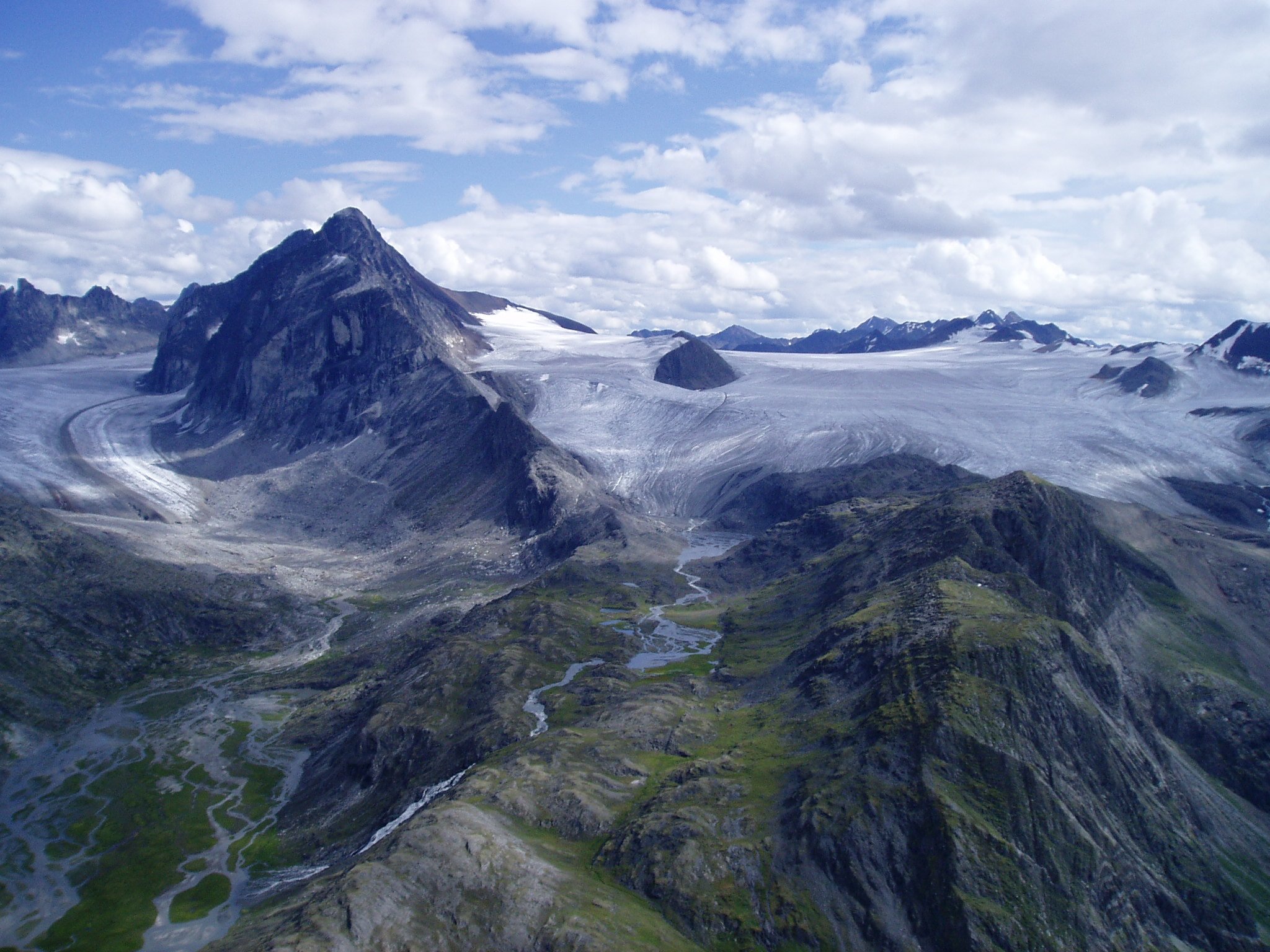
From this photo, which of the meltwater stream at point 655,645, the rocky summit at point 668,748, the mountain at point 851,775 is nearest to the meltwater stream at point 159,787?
the rocky summit at point 668,748

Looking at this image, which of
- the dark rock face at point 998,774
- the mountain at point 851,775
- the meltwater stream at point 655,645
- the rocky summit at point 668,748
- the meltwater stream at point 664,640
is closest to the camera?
the mountain at point 851,775

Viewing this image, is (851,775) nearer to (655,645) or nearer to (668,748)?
(668,748)

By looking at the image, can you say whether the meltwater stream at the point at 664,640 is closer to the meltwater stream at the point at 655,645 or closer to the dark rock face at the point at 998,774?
the meltwater stream at the point at 655,645

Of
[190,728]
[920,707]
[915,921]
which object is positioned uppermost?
[920,707]

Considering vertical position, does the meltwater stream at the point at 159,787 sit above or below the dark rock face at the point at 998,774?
below

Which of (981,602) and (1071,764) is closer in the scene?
(1071,764)

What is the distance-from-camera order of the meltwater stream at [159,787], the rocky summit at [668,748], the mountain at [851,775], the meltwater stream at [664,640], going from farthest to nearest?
the meltwater stream at [664,640]
the meltwater stream at [159,787]
the rocky summit at [668,748]
the mountain at [851,775]

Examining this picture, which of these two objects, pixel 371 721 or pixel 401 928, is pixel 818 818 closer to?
pixel 401 928

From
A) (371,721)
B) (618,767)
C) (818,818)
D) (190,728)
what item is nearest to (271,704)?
(190,728)

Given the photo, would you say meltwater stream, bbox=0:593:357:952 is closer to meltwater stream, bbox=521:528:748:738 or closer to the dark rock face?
meltwater stream, bbox=521:528:748:738

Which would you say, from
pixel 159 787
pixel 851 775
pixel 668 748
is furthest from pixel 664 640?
pixel 159 787

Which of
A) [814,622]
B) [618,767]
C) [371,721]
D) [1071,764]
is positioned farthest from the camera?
[814,622]
